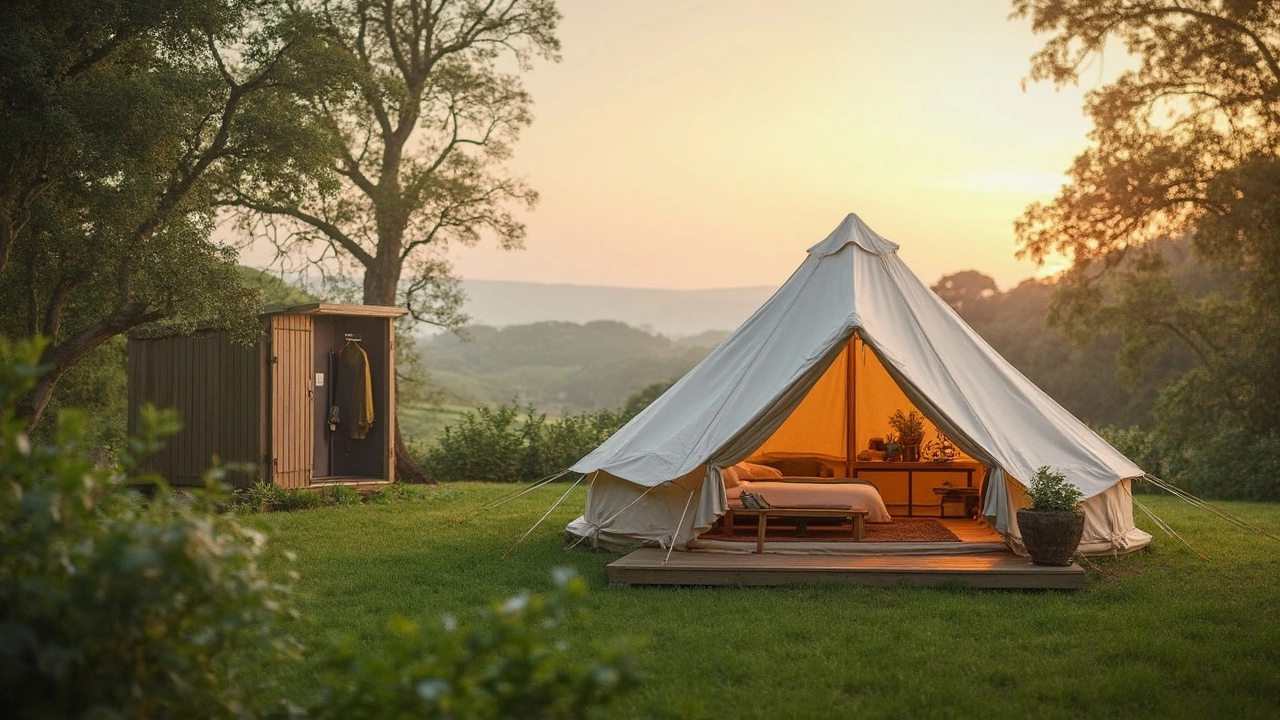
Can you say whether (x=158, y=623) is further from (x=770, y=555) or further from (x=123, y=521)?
(x=770, y=555)

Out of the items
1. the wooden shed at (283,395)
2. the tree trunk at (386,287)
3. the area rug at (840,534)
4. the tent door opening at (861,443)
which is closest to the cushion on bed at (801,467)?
the tent door opening at (861,443)

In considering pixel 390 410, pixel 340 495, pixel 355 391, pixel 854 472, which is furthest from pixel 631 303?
pixel 854 472

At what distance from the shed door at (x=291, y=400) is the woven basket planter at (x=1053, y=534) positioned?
24.1 feet

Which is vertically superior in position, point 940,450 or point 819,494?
point 940,450

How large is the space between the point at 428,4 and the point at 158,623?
46.0 feet

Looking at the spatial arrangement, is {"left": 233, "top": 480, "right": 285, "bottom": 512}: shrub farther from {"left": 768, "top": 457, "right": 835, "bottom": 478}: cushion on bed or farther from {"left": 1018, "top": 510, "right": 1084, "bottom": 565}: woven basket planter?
{"left": 1018, "top": 510, "right": 1084, "bottom": 565}: woven basket planter

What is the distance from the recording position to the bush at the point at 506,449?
1568 cm

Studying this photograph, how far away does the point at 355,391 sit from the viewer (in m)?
12.2

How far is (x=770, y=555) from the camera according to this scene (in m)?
7.46

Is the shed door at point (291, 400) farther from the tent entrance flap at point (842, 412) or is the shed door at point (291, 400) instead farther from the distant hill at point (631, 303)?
the distant hill at point (631, 303)

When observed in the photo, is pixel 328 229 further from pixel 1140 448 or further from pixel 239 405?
pixel 1140 448

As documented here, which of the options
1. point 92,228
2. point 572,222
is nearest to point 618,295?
point 572,222

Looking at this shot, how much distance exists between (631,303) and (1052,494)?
75169 mm

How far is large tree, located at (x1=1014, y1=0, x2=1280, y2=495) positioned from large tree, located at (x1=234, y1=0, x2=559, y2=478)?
7447 millimetres
